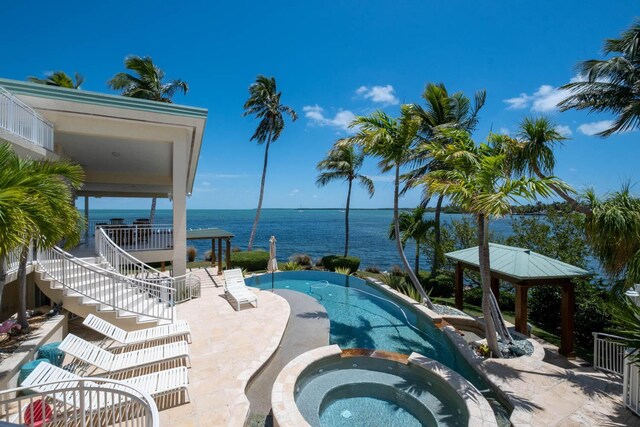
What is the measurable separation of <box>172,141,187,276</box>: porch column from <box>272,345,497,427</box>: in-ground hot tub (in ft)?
20.2

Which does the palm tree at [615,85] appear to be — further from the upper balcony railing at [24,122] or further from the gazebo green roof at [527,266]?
the upper balcony railing at [24,122]

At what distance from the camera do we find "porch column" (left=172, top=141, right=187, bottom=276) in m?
9.48

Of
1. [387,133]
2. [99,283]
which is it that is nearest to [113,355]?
[99,283]

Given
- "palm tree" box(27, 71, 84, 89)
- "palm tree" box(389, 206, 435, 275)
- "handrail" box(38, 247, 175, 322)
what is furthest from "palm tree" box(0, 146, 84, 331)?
"palm tree" box(27, 71, 84, 89)

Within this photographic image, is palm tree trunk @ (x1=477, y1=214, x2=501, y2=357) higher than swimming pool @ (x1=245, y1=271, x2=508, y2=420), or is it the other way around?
palm tree trunk @ (x1=477, y1=214, x2=501, y2=357)

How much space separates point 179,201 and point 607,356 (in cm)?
1325

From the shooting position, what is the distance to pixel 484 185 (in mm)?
6262

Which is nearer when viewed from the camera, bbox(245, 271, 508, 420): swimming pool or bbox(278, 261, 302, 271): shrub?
bbox(245, 271, 508, 420): swimming pool

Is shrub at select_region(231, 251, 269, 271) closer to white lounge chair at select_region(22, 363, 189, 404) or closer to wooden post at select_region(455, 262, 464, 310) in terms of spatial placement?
wooden post at select_region(455, 262, 464, 310)

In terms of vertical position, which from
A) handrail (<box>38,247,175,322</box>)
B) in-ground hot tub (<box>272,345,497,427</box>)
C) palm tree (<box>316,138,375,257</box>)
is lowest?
in-ground hot tub (<box>272,345,497,427</box>)

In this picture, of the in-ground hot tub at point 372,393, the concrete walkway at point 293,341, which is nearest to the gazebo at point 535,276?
the in-ground hot tub at point 372,393

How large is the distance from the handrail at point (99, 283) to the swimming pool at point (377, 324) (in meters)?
4.96

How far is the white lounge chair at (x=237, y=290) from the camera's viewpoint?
1014 centimetres

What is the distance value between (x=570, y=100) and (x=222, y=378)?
51.7 ft
